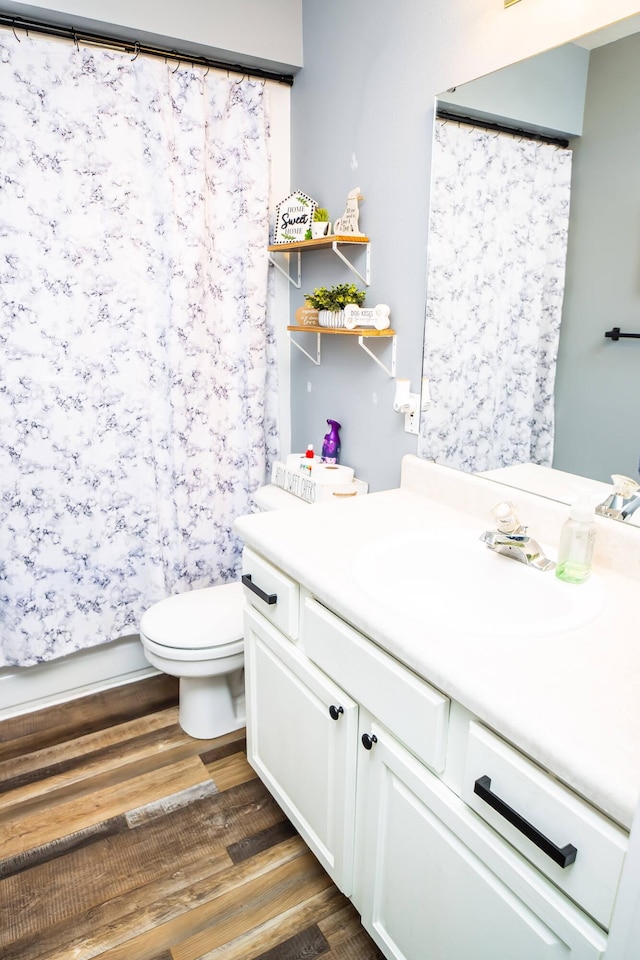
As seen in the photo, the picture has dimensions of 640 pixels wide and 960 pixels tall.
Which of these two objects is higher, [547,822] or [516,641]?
[516,641]

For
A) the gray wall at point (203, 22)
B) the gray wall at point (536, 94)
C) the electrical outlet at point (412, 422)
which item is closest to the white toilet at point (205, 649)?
the electrical outlet at point (412, 422)

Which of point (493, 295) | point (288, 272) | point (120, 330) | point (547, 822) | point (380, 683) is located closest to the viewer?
point (547, 822)

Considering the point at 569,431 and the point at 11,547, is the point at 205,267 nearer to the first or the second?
the point at 11,547

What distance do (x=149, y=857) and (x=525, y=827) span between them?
1.23 metres

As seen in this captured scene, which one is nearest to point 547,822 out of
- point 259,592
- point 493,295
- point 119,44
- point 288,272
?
point 259,592

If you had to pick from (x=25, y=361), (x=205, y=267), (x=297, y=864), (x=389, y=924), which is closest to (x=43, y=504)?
(x=25, y=361)

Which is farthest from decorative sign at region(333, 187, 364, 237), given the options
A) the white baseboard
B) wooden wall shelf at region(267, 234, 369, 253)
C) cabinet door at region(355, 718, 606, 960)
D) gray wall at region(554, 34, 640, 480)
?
the white baseboard

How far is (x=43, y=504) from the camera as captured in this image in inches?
80.2

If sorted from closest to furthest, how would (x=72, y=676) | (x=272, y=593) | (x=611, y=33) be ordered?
(x=611, y=33) → (x=272, y=593) → (x=72, y=676)

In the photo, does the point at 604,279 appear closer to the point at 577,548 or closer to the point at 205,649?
the point at 577,548

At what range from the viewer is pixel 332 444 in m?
2.19

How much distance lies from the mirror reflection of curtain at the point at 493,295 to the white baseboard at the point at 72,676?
1450 millimetres

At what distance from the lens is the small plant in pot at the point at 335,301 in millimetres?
1940

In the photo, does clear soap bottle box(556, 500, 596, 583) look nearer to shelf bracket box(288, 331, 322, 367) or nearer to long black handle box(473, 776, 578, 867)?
long black handle box(473, 776, 578, 867)
